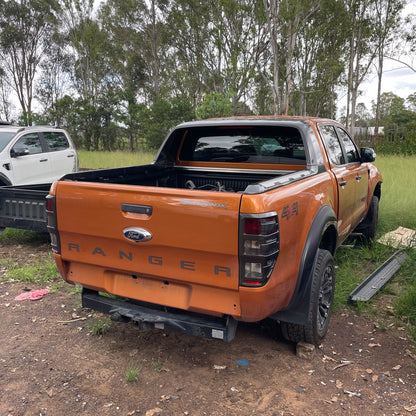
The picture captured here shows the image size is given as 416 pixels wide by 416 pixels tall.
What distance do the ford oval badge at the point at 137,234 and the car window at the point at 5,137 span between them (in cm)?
659

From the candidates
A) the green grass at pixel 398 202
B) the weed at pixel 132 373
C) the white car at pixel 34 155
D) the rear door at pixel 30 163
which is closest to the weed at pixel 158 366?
the weed at pixel 132 373

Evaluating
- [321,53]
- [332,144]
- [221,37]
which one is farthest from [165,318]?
[321,53]

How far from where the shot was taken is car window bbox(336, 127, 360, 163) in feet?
15.6

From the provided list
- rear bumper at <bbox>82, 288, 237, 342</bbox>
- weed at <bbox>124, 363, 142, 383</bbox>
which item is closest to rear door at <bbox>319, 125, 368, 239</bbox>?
rear bumper at <bbox>82, 288, 237, 342</bbox>

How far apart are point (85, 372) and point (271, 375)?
144 centimetres

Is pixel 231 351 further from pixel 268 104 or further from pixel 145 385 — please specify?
pixel 268 104

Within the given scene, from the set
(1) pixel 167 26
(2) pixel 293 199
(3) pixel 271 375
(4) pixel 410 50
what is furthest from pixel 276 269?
(1) pixel 167 26

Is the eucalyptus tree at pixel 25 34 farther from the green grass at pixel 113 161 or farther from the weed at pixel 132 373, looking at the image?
the weed at pixel 132 373

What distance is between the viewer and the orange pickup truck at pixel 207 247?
242 cm

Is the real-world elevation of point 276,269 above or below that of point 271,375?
above

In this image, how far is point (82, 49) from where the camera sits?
32688 mm

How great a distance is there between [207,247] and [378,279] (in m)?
3.00

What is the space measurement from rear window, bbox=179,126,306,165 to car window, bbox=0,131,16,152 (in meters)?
5.18

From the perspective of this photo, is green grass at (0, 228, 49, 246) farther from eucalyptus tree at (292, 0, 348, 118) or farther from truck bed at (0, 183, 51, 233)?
eucalyptus tree at (292, 0, 348, 118)
